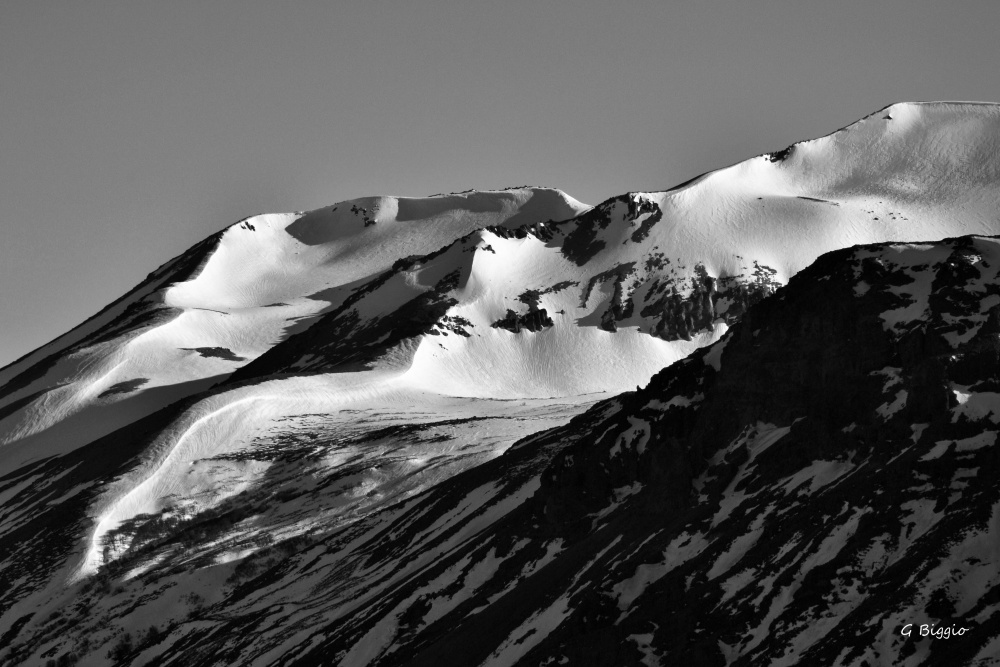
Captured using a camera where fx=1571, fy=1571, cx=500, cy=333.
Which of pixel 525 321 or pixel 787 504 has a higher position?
pixel 525 321

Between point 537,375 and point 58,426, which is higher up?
point 58,426

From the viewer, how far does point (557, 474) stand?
286ft

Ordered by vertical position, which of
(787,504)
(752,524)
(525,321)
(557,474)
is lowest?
(752,524)

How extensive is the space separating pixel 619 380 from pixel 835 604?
114203 mm

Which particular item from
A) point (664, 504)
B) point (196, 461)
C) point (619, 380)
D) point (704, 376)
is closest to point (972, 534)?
point (664, 504)

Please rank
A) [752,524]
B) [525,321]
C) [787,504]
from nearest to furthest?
[787,504] < [752,524] < [525,321]

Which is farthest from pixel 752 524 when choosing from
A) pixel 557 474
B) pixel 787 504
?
pixel 557 474

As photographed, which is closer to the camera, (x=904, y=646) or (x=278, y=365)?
(x=904, y=646)

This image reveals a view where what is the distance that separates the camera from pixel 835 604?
193 feet

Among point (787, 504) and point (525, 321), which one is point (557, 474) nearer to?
point (787, 504)

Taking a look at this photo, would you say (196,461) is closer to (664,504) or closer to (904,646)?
(664,504)

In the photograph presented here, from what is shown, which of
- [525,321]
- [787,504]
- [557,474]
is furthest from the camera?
[525,321]

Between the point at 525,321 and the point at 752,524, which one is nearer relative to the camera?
the point at 752,524

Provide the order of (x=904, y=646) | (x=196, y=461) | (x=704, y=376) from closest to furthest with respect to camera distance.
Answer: (x=904, y=646), (x=704, y=376), (x=196, y=461)
